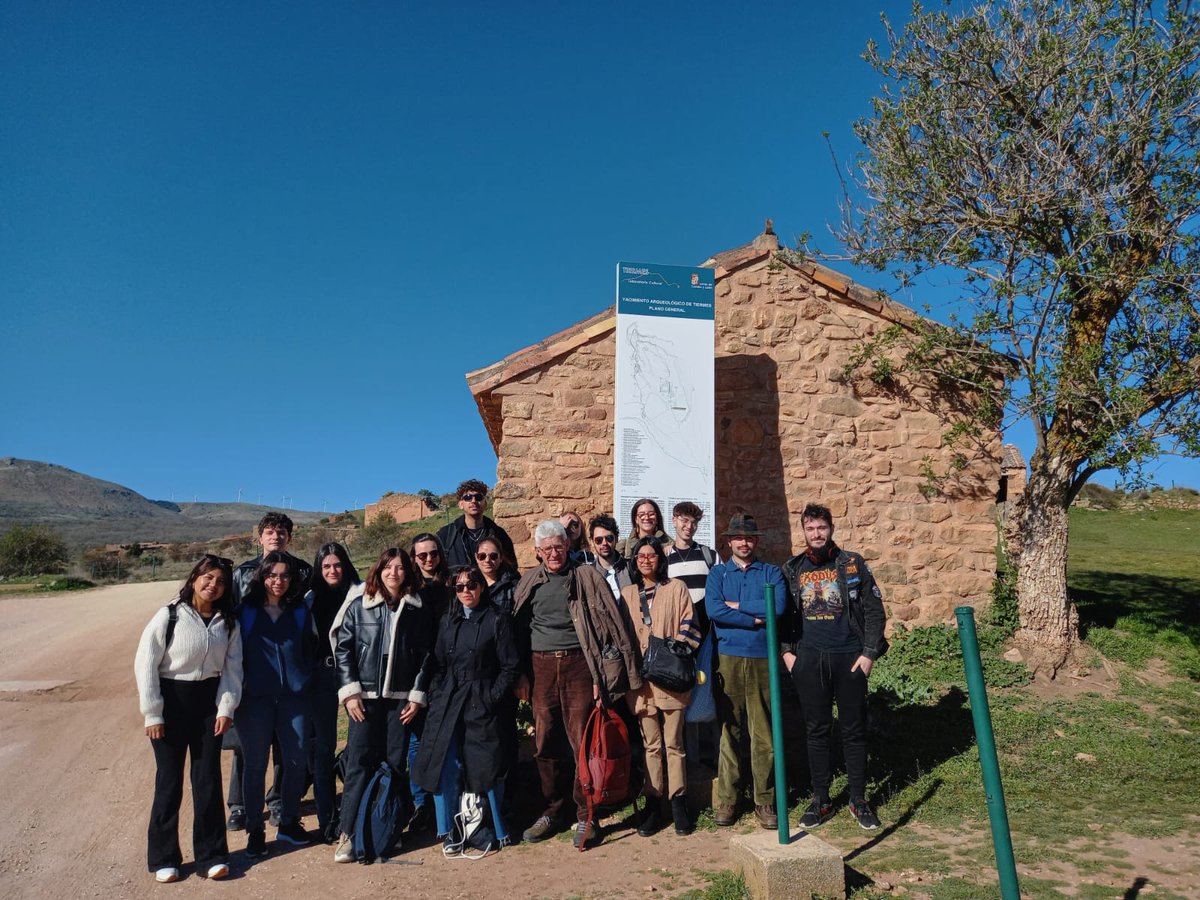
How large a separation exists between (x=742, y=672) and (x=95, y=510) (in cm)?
7950

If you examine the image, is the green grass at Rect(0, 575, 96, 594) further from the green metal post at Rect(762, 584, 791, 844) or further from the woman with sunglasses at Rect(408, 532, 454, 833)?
the green metal post at Rect(762, 584, 791, 844)

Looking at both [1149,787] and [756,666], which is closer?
[756,666]

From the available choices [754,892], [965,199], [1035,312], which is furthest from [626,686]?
[965,199]

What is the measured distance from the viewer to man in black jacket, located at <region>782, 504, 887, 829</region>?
498 centimetres

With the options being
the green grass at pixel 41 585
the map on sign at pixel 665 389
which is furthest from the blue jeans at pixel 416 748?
the green grass at pixel 41 585

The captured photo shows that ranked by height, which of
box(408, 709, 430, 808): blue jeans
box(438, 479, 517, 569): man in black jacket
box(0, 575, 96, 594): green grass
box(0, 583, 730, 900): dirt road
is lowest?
box(0, 583, 730, 900): dirt road

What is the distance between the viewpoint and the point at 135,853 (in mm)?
5004

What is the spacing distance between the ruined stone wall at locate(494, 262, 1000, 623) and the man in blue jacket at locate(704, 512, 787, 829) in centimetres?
343

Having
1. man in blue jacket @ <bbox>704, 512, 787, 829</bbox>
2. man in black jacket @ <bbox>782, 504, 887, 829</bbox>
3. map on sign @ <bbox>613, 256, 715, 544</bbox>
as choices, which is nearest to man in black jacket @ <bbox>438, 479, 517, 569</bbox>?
map on sign @ <bbox>613, 256, 715, 544</bbox>

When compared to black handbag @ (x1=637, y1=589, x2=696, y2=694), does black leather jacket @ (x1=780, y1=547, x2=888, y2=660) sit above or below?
above

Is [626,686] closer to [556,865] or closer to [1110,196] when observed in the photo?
[556,865]

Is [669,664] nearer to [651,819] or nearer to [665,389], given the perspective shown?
[651,819]

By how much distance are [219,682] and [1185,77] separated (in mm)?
10038

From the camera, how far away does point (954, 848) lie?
181 inches
